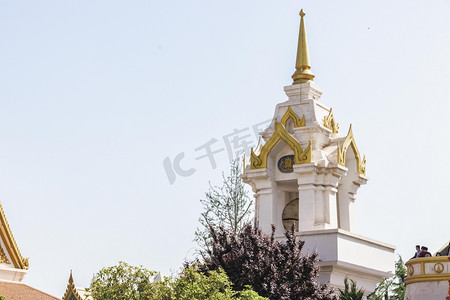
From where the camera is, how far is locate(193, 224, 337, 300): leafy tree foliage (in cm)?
2056

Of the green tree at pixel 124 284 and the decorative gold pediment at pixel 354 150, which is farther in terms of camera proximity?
the decorative gold pediment at pixel 354 150

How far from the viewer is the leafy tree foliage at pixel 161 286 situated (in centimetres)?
1702

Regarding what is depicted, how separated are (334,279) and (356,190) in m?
5.37

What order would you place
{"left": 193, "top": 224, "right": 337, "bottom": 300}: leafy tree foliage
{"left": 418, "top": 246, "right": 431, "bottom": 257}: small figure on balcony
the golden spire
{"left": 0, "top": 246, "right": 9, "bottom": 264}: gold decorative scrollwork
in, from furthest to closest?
the golden spire → {"left": 0, "top": 246, "right": 9, "bottom": 264}: gold decorative scrollwork → {"left": 418, "top": 246, "right": 431, "bottom": 257}: small figure on balcony → {"left": 193, "top": 224, "right": 337, "bottom": 300}: leafy tree foliage

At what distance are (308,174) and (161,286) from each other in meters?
9.56

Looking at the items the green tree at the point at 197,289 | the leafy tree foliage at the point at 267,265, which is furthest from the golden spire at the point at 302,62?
the green tree at the point at 197,289

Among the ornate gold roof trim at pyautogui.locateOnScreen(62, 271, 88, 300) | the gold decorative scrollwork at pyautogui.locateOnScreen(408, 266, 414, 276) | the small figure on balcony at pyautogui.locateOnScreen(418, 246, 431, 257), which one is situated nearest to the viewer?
the gold decorative scrollwork at pyautogui.locateOnScreen(408, 266, 414, 276)

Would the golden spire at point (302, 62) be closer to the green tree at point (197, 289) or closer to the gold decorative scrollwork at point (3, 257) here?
the gold decorative scrollwork at point (3, 257)

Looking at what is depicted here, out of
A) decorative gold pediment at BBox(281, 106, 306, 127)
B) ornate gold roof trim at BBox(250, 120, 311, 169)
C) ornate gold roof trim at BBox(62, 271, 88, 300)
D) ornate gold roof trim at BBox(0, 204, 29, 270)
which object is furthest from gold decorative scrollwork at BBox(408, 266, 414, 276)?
ornate gold roof trim at BBox(0, 204, 29, 270)

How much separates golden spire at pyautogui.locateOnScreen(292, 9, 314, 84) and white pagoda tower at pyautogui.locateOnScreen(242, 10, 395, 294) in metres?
0.03

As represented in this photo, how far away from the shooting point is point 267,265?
68.7ft

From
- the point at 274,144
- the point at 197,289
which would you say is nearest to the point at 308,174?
the point at 274,144

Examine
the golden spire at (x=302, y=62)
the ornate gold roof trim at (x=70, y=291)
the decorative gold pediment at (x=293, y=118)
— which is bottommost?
the ornate gold roof trim at (x=70, y=291)

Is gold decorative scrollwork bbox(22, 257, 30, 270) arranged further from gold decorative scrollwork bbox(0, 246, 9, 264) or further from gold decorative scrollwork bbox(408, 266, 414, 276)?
gold decorative scrollwork bbox(408, 266, 414, 276)
